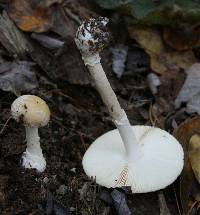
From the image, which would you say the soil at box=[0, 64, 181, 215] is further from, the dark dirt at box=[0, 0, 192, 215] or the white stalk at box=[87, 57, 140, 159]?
the white stalk at box=[87, 57, 140, 159]

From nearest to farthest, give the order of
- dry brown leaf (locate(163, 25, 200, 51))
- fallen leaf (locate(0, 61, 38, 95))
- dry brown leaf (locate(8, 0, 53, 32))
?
1. fallen leaf (locate(0, 61, 38, 95))
2. dry brown leaf (locate(8, 0, 53, 32))
3. dry brown leaf (locate(163, 25, 200, 51))

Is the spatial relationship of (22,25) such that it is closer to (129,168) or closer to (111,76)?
(111,76)

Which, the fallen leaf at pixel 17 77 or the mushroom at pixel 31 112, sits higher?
the mushroom at pixel 31 112

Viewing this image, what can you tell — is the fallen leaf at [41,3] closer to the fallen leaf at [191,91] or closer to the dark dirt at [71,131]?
the dark dirt at [71,131]

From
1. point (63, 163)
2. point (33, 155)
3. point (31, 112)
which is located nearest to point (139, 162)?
point (63, 163)

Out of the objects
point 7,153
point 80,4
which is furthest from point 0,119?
point 80,4

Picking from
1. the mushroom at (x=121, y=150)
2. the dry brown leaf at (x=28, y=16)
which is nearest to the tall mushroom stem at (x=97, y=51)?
the mushroom at (x=121, y=150)

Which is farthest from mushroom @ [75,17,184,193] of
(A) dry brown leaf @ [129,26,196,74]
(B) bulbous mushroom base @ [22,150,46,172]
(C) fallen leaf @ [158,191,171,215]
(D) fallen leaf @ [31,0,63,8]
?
(D) fallen leaf @ [31,0,63,8]
